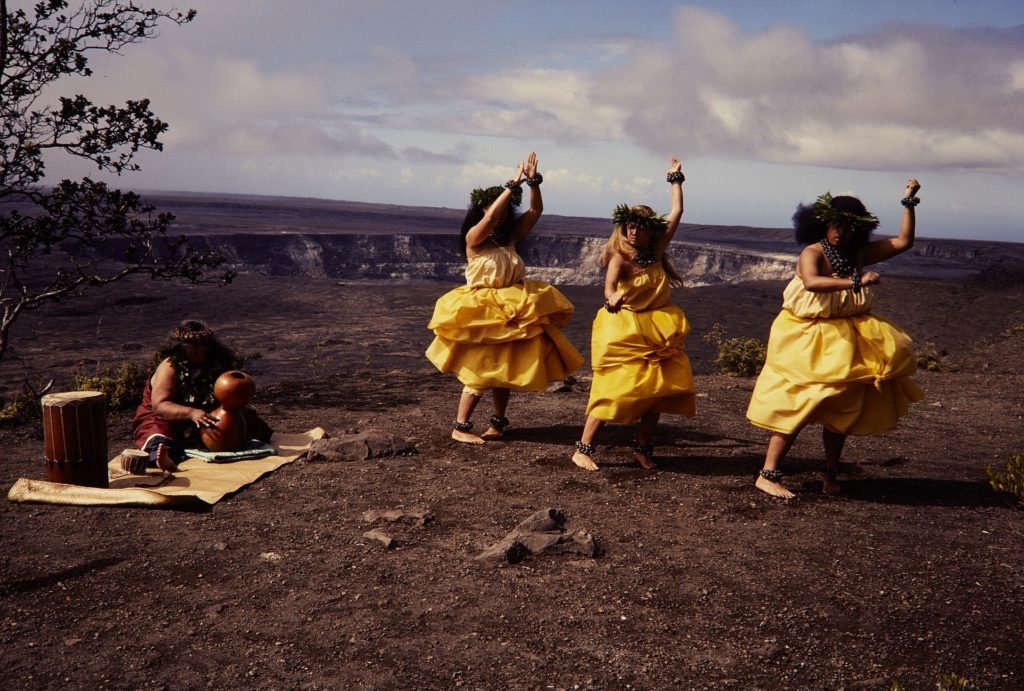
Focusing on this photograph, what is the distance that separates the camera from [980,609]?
4.03m

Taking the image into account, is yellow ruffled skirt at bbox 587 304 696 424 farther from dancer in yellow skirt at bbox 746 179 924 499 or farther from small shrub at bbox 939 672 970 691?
small shrub at bbox 939 672 970 691

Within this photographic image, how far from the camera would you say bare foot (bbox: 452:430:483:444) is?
6902mm

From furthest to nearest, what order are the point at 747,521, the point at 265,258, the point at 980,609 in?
the point at 265,258
the point at 747,521
the point at 980,609

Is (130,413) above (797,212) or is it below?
below

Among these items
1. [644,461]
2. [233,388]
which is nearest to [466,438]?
[644,461]

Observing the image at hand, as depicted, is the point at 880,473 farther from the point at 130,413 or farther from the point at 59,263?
the point at 59,263

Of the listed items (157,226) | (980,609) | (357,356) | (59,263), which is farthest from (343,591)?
(59,263)

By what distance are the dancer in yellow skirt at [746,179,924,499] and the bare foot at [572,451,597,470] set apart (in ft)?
4.41

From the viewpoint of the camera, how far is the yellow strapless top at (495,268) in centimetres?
654

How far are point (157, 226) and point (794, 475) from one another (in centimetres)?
634

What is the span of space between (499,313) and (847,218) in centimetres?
259

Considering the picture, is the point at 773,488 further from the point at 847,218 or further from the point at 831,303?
the point at 847,218

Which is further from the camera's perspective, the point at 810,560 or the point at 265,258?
the point at 265,258

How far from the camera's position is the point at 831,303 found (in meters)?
5.09
